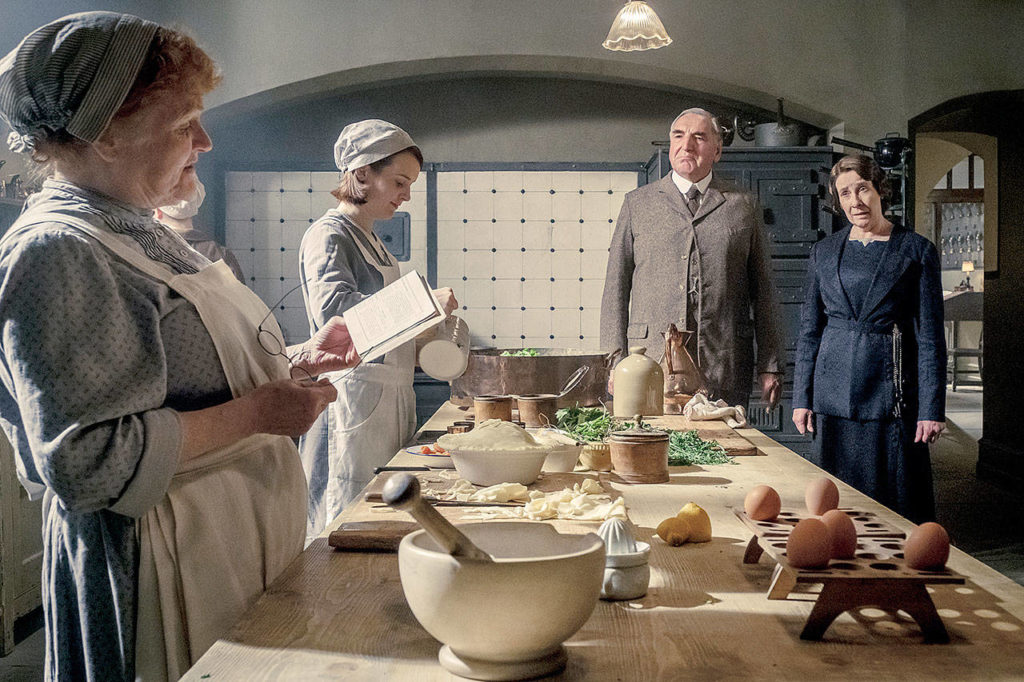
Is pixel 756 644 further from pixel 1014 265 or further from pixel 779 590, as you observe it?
pixel 1014 265

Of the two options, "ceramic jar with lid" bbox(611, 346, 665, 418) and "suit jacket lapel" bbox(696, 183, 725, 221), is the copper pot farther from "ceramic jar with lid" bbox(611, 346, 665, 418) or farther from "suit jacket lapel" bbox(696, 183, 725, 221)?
"suit jacket lapel" bbox(696, 183, 725, 221)

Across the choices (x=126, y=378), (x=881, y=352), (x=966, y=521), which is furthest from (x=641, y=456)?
(x=966, y=521)

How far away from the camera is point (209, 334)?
4.44ft

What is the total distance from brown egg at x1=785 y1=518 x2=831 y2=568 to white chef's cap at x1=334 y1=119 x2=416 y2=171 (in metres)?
1.96

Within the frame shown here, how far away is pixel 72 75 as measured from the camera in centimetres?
119

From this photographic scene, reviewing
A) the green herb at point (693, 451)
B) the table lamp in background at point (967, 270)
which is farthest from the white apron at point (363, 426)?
the table lamp in background at point (967, 270)

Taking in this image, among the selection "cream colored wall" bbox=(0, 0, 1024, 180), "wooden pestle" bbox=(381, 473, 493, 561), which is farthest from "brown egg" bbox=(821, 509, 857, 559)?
"cream colored wall" bbox=(0, 0, 1024, 180)

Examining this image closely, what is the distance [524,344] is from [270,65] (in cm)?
255

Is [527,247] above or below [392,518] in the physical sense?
above

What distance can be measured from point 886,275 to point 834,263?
203mm

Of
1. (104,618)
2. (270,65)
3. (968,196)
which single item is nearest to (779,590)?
(104,618)

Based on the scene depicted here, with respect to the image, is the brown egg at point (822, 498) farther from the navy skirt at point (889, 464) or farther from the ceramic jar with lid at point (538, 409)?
the navy skirt at point (889, 464)

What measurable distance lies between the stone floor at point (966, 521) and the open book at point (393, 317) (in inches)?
82.0

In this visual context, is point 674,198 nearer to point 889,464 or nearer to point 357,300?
point 889,464
